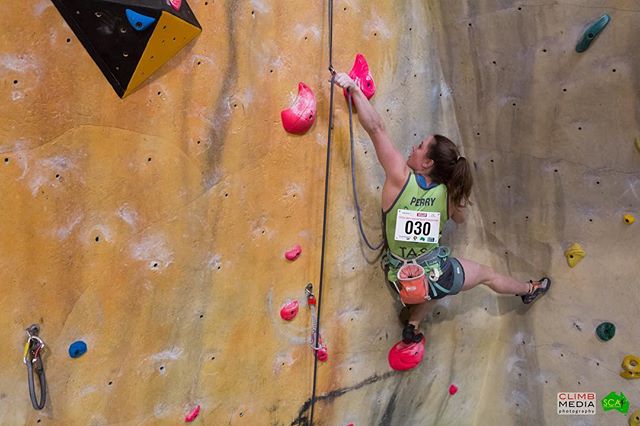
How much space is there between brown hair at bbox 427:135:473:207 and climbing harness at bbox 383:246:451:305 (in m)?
0.27

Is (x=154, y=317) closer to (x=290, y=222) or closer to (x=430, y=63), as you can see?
(x=290, y=222)

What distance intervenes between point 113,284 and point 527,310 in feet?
6.07

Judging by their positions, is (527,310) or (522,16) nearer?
(522,16)

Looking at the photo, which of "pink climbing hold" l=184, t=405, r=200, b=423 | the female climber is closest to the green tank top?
the female climber

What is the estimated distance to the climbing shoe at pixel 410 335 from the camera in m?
2.32

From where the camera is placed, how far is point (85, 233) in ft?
4.95

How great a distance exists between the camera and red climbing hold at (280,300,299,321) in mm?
1982

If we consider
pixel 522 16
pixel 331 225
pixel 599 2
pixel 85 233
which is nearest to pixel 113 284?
pixel 85 233

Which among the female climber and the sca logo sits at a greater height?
the female climber

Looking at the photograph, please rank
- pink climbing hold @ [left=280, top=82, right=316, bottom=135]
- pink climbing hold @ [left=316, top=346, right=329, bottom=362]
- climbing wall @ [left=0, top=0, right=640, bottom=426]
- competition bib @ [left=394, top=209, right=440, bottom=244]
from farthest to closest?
pink climbing hold @ [left=316, top=346, right=329, bottom=362], competition bib @ [left=394, top=209, right=440, bottom=244], pink climbing hold @ [left=280, top=82, right=316, bottom=135], climbing wall @ [left=0, top=0, right=640, bottom=426]

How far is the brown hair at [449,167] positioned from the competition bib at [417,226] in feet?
0.41

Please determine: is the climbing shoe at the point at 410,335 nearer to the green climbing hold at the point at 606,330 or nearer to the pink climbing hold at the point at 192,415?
the green climbing hold at the point at 606,330

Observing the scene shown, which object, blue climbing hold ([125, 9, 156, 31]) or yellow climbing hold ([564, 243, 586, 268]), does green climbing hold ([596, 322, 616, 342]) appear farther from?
blue climbing hold ([125, 9, 156, 31])

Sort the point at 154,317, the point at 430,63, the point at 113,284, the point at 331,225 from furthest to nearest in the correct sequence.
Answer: the point at 430,63 < the point at 331,225 < the point at 154,317 < the point at 113,284
